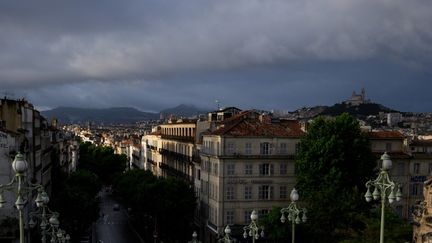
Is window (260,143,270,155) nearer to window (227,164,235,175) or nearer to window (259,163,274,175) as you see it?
window (259,163,274,175)

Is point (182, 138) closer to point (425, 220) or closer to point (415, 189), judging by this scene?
point (415, 189)

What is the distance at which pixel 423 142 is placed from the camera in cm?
7475

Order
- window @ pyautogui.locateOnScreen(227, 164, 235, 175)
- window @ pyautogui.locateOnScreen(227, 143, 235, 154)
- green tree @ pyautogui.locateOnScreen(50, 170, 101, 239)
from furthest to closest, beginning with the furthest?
green tree @ pyautogui.locateOnScreen(50, 170, 101, 239) < window @ pyautogui.locateOnScreen(227, 164, 235, 175) < window @ pyautogui.locateOnScreen(227, 143, 235, 154)

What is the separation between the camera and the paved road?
8074cm

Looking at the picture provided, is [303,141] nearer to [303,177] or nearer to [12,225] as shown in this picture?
[303,177]

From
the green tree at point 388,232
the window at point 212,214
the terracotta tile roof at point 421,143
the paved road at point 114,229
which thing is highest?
the terracotta tile roof at point 421,143

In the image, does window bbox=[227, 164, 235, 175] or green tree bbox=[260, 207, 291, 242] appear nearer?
green tree bbox=[260, 207, 291, 242]

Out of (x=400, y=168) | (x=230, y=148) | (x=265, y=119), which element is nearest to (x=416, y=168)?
(x=400, y=168)

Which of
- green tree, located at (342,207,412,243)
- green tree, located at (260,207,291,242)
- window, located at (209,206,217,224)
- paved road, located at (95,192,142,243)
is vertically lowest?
paved road, located at (95,192,142,243)

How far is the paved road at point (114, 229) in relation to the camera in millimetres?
80738

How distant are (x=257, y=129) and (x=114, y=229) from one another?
35670 mm

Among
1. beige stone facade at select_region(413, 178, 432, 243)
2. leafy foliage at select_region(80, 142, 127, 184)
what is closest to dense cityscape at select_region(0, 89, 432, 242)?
beige stone facade at select_region(413, 178, 432, 243)

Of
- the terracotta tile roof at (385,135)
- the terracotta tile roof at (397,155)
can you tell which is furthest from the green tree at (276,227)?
the terracotta tile roof at (385,135)

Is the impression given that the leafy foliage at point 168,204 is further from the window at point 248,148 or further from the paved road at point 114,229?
the window at point 248,148
